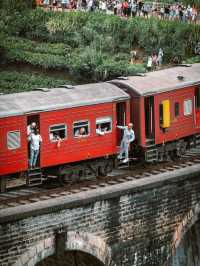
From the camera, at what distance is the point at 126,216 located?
25.8m

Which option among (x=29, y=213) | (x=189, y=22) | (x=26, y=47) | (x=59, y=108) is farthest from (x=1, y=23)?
(x=29, y=213)

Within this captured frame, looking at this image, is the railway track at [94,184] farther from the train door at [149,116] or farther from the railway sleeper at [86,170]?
the train door at [149,116]

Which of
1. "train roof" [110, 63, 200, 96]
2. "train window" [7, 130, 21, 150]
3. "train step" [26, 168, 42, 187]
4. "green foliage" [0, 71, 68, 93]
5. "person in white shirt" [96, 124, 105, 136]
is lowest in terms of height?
"green foliage" [0, 71, 68, 93]

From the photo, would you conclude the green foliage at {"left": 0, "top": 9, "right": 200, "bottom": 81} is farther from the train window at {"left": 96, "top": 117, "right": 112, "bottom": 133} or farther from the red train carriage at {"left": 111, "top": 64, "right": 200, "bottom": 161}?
the train window at {"left": 96, "top": 117, "right": 112, "bottom": 133}

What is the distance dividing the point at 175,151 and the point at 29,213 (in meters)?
9.46

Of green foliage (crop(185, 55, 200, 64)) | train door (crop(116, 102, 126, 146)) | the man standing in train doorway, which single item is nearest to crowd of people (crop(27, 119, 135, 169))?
the man standing in train doorway

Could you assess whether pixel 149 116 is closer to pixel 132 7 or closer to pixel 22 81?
pixel 22 81

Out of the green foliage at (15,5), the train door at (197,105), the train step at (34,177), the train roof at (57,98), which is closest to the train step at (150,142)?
the train roof at (57,98)

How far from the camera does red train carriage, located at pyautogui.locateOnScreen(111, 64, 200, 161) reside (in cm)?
2866

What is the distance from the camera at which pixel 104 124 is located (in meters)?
27.6

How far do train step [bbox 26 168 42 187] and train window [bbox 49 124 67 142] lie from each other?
42.2 inches

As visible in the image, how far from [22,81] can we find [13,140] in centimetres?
1754

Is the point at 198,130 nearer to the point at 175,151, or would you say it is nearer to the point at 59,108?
the point at 175,151

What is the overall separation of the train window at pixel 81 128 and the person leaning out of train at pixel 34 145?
1.49 metres
